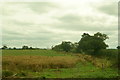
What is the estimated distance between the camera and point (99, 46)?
161ft

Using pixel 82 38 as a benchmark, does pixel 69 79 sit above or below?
below

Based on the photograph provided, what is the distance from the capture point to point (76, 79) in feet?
38.1

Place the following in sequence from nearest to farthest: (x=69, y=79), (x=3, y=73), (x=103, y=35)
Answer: (x=69, y=79)
(x=3, y=73)
(x=103, y=35)

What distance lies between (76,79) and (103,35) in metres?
48.6

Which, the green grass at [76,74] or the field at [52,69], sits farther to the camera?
the field at [52,69]

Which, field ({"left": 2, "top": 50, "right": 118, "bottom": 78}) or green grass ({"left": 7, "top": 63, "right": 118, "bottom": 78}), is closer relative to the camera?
green grass ({"left": 7, "top": 63, "right": 118, "bottom": 78})

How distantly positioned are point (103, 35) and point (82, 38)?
1264 cm

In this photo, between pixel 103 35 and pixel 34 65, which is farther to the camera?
pixel 103 35

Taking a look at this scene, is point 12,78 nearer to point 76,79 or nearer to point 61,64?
point 76,79

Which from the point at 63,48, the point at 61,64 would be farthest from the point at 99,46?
the point at 63,48

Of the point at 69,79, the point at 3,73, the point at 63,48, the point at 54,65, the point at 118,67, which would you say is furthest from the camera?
the point at 63,48

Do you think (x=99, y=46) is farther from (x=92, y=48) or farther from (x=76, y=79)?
(x=76, y=79)

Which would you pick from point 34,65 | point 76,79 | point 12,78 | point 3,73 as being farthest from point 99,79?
point 34,65

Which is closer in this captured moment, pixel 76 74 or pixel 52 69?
pixel 76 74
